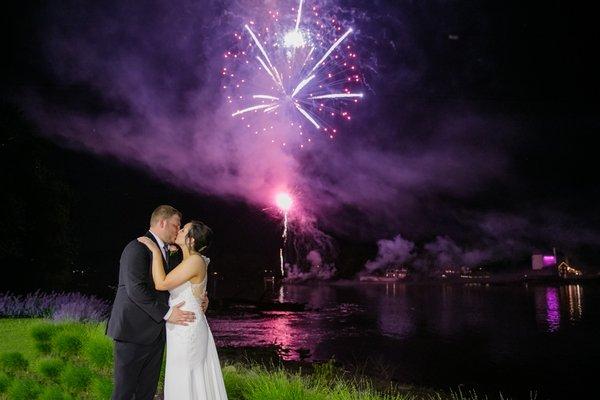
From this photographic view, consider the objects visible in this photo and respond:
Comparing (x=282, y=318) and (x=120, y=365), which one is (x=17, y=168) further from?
(x=282, y=318)

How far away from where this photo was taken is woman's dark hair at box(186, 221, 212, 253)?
5.51 m

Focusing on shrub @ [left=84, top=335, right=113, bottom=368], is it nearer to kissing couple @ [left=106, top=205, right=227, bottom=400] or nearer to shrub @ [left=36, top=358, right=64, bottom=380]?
shrub @ [left=36, top=358, right=64, bottom=380]

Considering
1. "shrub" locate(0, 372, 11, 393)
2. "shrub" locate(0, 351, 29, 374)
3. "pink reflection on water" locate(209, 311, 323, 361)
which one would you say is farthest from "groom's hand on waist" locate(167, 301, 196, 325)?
"pink reflection on water" locate(209, 311, 323, 361)

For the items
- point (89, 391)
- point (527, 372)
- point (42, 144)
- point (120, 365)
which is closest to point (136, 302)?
point (120, 365)

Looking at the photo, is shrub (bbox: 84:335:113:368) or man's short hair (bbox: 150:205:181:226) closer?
man's short hair (bbox: 150:205:181:226)

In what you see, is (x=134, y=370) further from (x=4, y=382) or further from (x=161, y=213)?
(x=4, y=382)

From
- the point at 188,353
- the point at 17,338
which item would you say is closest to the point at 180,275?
the point at 188,353

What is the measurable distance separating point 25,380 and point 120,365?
126 inches

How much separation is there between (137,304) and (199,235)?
969 mm

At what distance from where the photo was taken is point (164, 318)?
5.42 m

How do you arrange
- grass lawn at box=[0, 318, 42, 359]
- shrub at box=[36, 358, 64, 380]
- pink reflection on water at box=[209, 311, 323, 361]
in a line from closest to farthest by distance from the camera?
shrub at box=[36, 358, 64, 380]
grass lawn at box=[0, 318, 42, 359]
pink reflection on water at box=[209, 311, 323, 361]

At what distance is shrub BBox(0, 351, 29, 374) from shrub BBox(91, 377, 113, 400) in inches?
79.8

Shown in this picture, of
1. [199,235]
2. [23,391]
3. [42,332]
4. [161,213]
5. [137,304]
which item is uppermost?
[161,213]

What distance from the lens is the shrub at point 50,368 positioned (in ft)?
26.2
